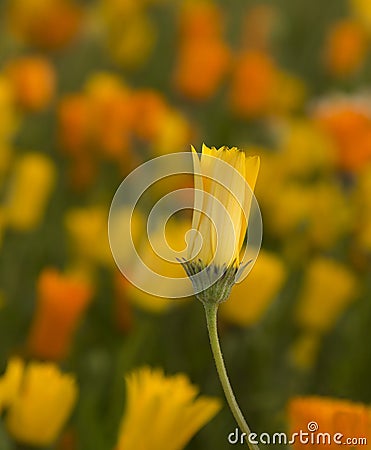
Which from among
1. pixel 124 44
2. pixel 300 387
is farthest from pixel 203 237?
pixel 124 44

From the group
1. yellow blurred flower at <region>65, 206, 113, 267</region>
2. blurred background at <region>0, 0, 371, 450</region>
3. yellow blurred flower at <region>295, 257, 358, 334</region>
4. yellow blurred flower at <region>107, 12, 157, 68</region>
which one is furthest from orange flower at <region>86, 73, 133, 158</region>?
yellow blurred flower at <region>107, 12, 157, 68</region>

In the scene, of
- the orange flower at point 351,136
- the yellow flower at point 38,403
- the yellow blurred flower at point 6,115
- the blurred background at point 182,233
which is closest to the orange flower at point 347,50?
the blurred background at point 182,233

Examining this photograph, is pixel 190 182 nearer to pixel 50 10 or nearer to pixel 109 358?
pixel 109 358

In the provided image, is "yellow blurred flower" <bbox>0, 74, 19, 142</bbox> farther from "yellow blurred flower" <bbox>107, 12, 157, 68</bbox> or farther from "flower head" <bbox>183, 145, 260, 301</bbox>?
"flower head" <bbox>183, 145, 260, 301</bbox>

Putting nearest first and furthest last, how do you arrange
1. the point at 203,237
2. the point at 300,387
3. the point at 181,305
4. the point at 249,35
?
the point at 203,237
the point at 300,387
the point at 181,305
the point at 249,35

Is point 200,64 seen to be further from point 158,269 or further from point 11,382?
point 11,382

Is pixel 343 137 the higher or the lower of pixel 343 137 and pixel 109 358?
the higher

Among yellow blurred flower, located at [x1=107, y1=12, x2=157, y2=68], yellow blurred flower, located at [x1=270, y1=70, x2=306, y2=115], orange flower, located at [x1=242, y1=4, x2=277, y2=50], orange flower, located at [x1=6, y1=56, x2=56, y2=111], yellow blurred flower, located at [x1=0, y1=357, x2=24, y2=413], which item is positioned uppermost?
orange flower, located at [x1=242, y1=4, x2=277, y2=50]
